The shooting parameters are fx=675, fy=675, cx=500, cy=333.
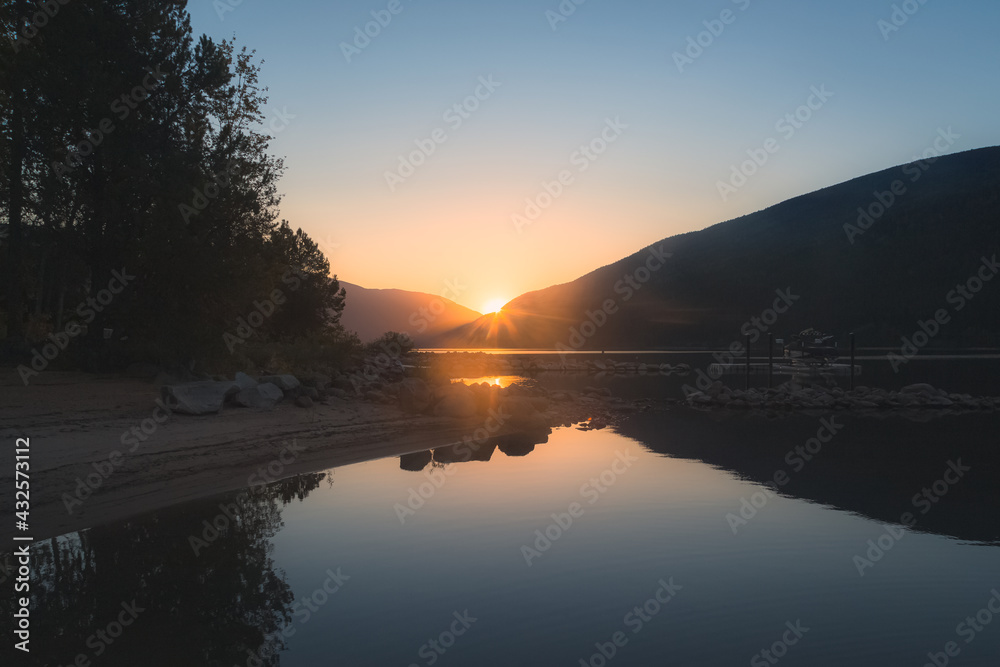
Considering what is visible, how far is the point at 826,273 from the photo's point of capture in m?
130

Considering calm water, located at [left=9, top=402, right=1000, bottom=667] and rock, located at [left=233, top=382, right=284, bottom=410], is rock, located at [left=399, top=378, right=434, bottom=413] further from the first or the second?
calm water, located at [left=9, top=402, right=1000, bottom=667]

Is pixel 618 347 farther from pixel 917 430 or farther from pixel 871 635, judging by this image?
pixel 871 635

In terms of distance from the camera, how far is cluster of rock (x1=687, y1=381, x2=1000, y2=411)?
31031 mm

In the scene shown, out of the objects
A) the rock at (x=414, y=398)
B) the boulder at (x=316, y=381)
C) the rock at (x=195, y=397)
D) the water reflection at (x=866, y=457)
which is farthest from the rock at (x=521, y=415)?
the rock at (x=195, y=397)

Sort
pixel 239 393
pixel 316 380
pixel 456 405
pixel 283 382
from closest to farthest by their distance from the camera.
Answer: pixel 239 393 < pixel 283 382 < pixel 456 405 < pixel 316 380

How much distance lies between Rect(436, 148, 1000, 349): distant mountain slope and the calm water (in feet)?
402

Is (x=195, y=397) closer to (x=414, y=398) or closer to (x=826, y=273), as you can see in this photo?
(x=414, y=398)

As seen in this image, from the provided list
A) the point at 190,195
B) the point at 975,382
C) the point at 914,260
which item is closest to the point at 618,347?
the point at 914,260

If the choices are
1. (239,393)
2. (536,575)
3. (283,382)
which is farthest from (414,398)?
(536,575)

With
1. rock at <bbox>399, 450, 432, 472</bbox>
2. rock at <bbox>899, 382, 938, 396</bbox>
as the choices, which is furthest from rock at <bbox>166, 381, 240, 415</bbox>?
rock at <bbox>899, 382, 938, 396</bbox>

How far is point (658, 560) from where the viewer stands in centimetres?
880

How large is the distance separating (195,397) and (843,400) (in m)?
28.4

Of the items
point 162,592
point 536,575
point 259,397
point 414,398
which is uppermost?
point 259,397

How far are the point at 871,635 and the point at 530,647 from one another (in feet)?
11.0
